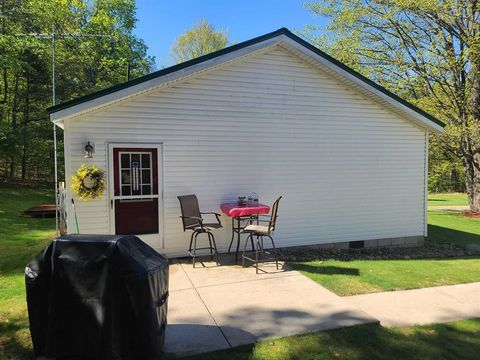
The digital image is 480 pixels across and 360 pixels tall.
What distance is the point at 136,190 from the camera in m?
6.71

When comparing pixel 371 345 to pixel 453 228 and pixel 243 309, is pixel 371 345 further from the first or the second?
pixel 453 228

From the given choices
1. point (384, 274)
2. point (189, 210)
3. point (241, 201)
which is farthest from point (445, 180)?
point (189, 210)

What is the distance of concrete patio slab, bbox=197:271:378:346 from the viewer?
12.7ft

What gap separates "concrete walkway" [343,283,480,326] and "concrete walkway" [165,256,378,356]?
299mm

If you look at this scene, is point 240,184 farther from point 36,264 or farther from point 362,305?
point 36,264

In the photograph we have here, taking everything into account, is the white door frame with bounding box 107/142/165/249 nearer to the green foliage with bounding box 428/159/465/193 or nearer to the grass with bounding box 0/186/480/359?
the grass with bounding box 0/186/480/359

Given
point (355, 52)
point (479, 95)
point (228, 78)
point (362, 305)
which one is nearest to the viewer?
point (362, 305)

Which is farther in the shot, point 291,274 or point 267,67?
point 267,67

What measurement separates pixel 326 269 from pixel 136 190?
3.81 metres

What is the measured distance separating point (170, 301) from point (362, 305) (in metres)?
2.54

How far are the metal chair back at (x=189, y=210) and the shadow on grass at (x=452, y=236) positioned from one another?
6.86 m

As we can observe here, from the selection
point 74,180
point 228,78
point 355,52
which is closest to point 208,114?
point 228,78

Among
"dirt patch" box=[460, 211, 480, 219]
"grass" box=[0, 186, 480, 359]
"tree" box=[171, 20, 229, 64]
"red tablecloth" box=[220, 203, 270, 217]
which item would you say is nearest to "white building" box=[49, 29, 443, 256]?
"red tablecloth" box=[220, 203, 270, 217]

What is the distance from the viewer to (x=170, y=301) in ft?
15.4
